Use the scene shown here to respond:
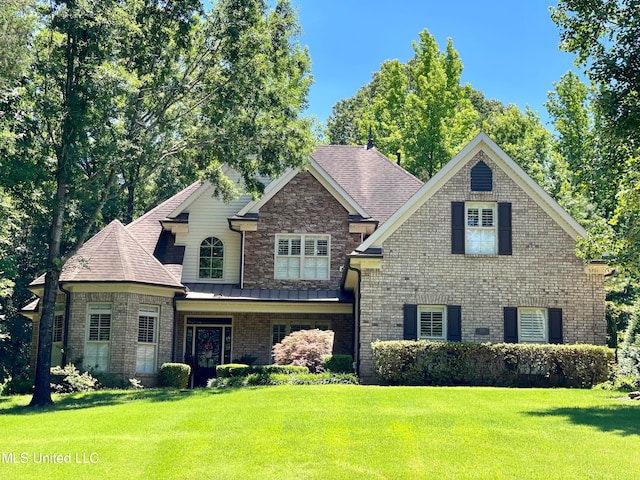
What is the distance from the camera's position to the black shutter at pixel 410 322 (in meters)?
22.4

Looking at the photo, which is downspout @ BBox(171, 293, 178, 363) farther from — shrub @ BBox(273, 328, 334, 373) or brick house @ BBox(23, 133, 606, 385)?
shrub @ BBox(273, 328, 334, 373)

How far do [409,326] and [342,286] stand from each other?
186 inches

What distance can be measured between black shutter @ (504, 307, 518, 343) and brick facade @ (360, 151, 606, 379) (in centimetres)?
12

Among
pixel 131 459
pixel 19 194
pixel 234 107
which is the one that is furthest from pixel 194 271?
pixel 131 459

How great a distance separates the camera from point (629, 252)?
62.2 ft

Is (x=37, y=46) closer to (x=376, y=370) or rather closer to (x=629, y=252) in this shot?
(x=376, y=370)

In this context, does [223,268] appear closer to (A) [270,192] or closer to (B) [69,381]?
(A) [270,192]

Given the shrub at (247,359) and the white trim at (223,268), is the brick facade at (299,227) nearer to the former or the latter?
the white trim at (223,268)

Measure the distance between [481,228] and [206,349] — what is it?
1008 cm

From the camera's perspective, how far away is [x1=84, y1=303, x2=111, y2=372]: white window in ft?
75.6

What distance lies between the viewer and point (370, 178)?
101 feet

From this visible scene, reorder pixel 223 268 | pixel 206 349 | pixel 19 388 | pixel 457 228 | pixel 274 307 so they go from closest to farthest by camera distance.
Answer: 1. pixel 19 388
2. pixel 457 228
3. pixel 274 307
4. pixel 206 349
5. pixel 223 268

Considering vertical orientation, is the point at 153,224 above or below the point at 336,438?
above

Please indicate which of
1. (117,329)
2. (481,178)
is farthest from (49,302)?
(481,178)
